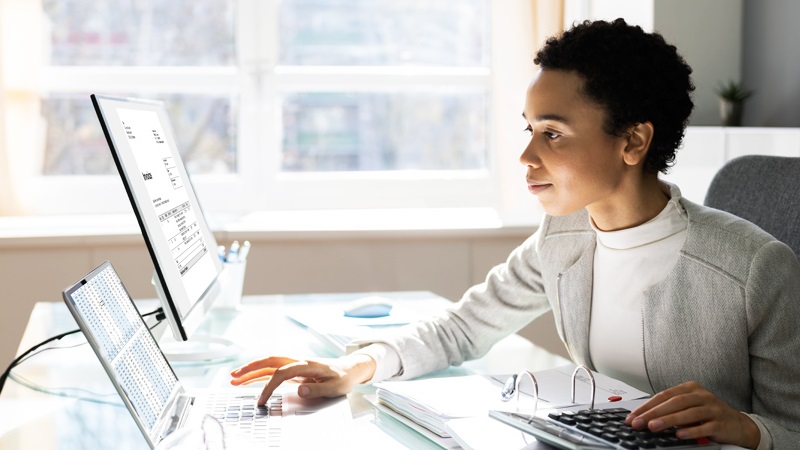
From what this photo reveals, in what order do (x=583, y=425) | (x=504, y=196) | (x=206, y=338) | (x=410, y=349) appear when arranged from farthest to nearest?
(x=504, y=196) → (x=206, y=338) → (x=410, y=349) → (x=583, y=425)

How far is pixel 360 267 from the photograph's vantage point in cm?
289

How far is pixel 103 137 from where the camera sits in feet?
11.1

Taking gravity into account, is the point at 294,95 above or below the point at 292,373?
above

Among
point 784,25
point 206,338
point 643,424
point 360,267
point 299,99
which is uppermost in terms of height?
point 784,25

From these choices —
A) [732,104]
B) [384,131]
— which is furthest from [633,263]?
[384,131]

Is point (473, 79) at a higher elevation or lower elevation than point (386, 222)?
higher

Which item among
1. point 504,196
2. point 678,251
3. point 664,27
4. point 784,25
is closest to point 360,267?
point 504,196

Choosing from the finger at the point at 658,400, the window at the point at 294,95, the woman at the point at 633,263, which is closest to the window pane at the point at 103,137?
the window at the point at 294,95

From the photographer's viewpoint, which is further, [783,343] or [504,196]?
[504,196]

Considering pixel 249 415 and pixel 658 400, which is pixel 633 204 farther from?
pixel 249 415

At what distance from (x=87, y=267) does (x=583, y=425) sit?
84.7 inches

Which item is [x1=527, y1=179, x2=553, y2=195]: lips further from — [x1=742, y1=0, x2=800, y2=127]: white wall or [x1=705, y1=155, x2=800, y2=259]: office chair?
[x1=742, y1=0, x2=800, y2=127]: white wall

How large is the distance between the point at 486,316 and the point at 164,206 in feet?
1.69

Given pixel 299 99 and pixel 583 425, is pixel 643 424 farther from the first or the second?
pixel 299 99
